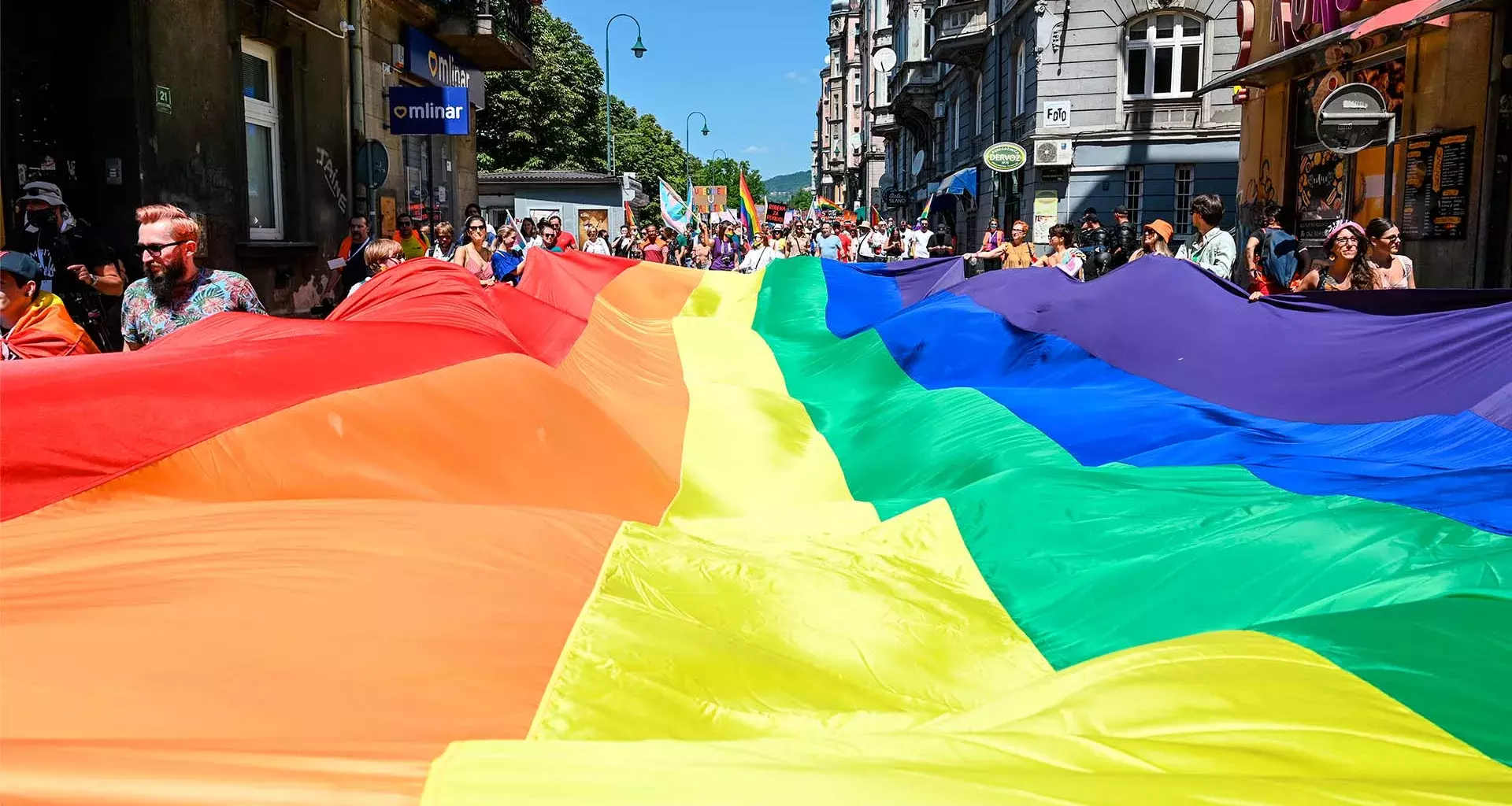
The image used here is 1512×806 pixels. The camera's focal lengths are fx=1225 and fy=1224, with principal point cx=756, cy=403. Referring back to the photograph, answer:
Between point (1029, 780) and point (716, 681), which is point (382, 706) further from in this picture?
point (1029, 780)

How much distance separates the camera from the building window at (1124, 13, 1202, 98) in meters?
27.1

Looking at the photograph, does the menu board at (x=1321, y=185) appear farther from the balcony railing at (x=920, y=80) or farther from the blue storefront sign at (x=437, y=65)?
the balcony railing at (x=920, y=80)

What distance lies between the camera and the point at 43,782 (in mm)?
1490

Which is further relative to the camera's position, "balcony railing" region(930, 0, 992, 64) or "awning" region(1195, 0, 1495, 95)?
"balcony railing" region(930, 0, 992, 64)

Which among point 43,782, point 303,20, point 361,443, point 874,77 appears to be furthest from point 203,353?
point 874,77

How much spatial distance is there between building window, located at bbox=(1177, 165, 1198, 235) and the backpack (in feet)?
62.5

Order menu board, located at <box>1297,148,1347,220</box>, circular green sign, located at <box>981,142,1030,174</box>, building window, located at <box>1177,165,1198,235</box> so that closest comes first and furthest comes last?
menu board, located at <box>1297,148,1347,220</box>
circular green sign, located at <box>981,142,1030,174</box>
building window, located at <box>1177,165,1198,235</box>

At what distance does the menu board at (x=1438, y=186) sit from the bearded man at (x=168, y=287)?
457 inches

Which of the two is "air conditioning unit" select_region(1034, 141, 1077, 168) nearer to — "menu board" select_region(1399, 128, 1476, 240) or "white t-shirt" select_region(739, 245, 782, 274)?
"white t-shirt" select_region(739, 245, 782, 274)

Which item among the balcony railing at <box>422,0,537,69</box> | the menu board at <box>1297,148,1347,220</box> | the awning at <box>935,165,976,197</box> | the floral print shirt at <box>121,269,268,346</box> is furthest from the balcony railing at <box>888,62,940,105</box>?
the floral print shirt at <box>121,269,268,346</box>

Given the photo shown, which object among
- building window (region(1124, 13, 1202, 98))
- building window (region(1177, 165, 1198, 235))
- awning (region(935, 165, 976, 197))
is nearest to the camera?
building window (region(1124, 13, 1202, 98))

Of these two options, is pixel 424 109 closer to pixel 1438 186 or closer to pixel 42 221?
pixel 42 221

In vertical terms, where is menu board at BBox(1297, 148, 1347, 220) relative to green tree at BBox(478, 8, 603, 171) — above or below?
below

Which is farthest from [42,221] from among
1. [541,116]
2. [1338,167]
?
[541,116]
